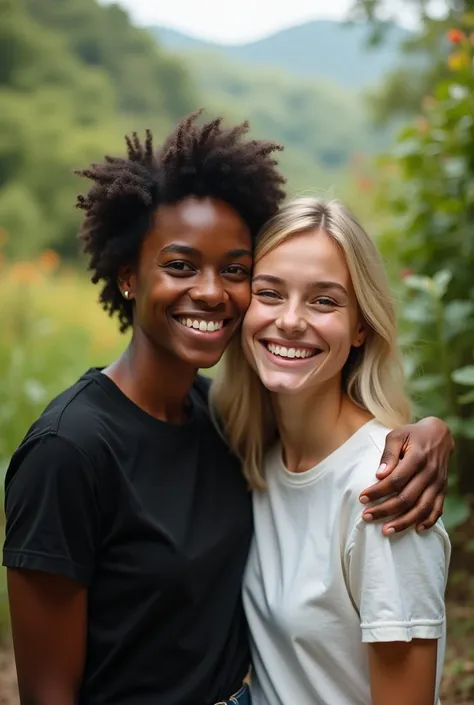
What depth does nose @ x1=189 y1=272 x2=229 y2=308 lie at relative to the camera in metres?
1.64

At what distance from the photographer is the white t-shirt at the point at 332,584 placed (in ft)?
4.76

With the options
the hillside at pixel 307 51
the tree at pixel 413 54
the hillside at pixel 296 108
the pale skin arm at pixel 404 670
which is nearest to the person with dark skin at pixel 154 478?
the pale skin arm at pixel 404 670

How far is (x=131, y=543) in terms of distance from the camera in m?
1.57

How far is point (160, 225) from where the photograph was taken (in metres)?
1.67

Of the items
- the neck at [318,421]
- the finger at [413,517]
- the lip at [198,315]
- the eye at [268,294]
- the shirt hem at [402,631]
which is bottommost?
the shirt hem at [402,631]

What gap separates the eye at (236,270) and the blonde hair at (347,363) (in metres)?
0.04

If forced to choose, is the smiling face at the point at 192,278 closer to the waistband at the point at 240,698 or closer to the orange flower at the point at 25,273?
the waistband at the point at 240,698

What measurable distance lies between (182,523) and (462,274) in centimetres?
187

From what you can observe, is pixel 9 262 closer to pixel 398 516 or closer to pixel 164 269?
pixel 164 269

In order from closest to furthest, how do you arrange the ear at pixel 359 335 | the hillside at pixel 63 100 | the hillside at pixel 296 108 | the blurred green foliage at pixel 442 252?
the ear at pixel 359 335
the blurred green foliage at pixel 442 252
the hillside at pixel 63 100
the hillside at pixel 296 108

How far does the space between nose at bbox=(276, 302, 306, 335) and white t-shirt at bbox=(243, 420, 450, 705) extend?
263mm

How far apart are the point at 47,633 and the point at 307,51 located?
21.1 feet

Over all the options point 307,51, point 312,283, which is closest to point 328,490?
point 312,283

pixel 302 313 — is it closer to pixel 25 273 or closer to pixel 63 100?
pixel 25 273
